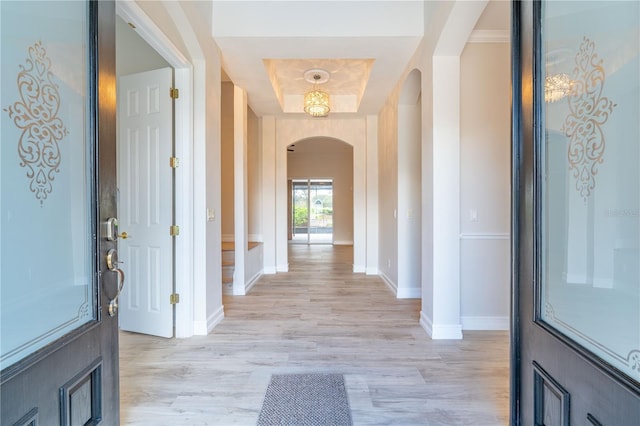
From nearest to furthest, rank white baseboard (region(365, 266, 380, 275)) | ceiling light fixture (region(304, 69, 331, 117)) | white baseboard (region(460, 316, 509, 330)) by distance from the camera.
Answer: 1. white baseboard (region(460, 316, 509, 330))
2. ceiling light fixture (region(304, 69, 331, 117))
3. white baseboard (region(365, 266, 380, 275))

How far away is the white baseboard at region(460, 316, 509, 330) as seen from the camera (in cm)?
320

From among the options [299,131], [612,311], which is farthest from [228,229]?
[612,311]

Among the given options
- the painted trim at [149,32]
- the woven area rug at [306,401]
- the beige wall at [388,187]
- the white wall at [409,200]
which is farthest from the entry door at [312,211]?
the woven area rug at [306,401]

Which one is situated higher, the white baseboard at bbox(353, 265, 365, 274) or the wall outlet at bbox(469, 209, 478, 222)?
the wall outlet at bbox(469, 209, 478, 222)

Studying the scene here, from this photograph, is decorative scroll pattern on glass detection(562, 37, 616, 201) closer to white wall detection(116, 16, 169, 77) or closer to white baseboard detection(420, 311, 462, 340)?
white baseboard detection(420, 311, 462, 340)

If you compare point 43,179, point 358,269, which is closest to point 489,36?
point 43,179

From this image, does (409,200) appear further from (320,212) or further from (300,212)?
(300,212)

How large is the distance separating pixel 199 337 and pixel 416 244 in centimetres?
288

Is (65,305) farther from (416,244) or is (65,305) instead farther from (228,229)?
(228,229)

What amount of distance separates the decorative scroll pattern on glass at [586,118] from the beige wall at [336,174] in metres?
10.4

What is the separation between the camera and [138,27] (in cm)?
224

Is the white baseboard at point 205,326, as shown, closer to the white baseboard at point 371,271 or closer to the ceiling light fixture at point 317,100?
the ceiling light fixture at point 317,100

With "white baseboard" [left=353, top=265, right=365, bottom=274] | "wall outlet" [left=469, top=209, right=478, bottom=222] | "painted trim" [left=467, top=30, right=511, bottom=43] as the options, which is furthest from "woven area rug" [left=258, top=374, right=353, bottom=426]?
"white baseboard" [left=353, top=265, right=365, bottom=274]

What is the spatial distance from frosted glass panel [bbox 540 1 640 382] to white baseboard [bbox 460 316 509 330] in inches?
90.1
